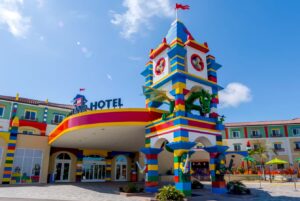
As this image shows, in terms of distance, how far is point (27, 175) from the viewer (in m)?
29.7

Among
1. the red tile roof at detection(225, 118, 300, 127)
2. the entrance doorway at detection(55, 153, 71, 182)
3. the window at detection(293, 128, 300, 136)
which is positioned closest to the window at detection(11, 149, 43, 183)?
the entrance doorway at detection(55, 153, 71, 182)

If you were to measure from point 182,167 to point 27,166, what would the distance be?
2235cm

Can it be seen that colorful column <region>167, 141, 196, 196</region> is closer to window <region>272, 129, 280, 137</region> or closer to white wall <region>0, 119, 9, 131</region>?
white wall <region>0, 119, 9, 131</region>

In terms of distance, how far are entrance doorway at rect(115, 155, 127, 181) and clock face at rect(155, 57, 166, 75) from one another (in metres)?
20.2

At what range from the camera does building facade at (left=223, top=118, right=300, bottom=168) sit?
5272cm

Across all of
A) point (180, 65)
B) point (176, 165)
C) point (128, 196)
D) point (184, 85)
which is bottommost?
point (128, 196)

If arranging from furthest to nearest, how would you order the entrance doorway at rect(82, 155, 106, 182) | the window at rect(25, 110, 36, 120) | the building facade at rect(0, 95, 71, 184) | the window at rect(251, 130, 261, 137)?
the window at rect(251, 130, 261, 137) → the window at rect(25, 110, 36, 120) → the entrance doorway at rect(82, 155, 106, 182) → the building facade at rect(0, 95, 71, 184)

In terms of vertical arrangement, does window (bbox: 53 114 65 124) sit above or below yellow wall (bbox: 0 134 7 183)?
above

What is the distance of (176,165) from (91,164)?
22.5 metres

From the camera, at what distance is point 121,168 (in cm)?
3788

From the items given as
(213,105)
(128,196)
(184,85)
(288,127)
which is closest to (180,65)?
(184,85)

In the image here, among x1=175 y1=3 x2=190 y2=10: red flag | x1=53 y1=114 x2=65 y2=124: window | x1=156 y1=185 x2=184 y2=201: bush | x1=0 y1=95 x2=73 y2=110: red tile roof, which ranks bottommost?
x1=156 y1=185 x2=184 y2=201: bush

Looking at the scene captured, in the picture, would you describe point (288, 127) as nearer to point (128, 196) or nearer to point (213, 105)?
point (213, 105)

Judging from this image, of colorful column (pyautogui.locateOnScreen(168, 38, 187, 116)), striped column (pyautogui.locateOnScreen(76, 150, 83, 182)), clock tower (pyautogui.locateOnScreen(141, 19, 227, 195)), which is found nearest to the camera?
clock tower (pyautogui.locateOnScreen(141, 19, 227, 195))
